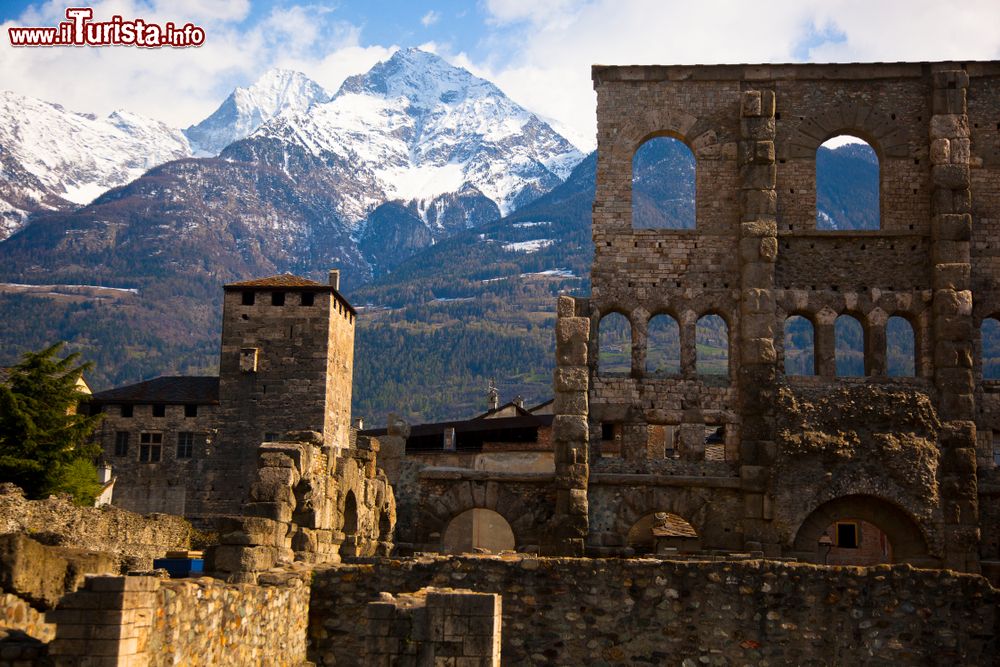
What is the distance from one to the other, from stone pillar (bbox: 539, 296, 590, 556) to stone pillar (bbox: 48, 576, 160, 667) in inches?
767

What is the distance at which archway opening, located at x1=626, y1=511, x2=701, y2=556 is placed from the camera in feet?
125

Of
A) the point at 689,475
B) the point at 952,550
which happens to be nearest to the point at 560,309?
the point at 689,475

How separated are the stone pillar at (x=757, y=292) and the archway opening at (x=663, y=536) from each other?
13.4ft

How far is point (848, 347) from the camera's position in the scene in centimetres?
17938

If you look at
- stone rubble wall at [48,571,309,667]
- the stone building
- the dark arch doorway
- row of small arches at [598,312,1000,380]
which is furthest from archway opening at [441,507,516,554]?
row of small arches at [598,312,1000,380]

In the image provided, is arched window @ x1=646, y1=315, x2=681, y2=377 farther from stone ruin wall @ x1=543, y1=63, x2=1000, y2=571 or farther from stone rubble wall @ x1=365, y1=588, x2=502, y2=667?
stone rubble wall @ x1=365, y1=588, x2=502, y2=667

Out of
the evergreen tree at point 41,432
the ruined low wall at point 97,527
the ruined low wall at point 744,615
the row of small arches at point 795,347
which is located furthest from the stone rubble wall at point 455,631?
the row of small arches at point 795,347

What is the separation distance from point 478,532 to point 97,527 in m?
25.1

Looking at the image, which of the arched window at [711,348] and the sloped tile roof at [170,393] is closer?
the sloped tile roof at [170,393]

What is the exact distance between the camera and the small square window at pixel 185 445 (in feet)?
200

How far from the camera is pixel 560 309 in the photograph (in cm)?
3319

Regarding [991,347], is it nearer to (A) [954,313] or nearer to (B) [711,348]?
(B) [711,348]

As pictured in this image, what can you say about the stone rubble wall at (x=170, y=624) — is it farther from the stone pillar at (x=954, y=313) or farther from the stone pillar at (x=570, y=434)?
the stone pillar at (x=954, y=313)

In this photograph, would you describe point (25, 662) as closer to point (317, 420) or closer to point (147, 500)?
point (317, 420)
